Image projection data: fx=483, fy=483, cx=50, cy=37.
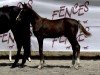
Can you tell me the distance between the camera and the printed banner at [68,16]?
16328 millimetres

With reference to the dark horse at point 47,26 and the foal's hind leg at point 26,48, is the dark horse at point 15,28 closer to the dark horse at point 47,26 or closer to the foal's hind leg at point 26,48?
the foal's hind leg at point 26,48

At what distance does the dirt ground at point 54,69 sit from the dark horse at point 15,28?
0.51 m

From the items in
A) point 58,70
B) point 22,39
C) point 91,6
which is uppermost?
point 91,6

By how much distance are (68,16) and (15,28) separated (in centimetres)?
213

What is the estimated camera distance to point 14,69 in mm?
14703

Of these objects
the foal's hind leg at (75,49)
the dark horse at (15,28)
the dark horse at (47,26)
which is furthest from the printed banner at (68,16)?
the dark horse at (47,26)

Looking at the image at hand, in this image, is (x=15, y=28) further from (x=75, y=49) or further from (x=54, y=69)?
(x=75, y=49)

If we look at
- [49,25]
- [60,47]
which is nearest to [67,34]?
[49,25]

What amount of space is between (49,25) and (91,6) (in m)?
2.40

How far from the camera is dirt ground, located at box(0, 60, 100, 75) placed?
13.9m

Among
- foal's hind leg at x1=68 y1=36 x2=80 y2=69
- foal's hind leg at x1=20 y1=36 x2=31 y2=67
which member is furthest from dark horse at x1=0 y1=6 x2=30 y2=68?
foal's hind leg at x1=68 y1=36 x2=80 y2=69

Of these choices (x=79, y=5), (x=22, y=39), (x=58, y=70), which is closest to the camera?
(x=58, y=70)

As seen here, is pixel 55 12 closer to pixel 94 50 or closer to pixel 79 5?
pixel 79 5

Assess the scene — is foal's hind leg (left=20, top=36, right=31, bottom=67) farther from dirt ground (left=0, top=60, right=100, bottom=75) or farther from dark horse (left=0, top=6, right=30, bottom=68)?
dirt ground (left=0, top=60, right=100, bottom=75)
